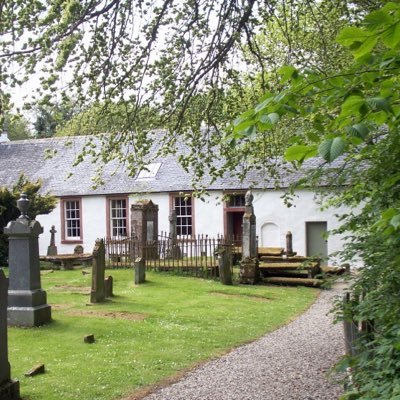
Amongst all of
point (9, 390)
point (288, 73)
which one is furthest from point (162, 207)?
point (288, 73)

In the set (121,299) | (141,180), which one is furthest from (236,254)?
(121,299)

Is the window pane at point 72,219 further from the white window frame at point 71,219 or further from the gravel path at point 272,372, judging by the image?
the gravel path at point 272,372

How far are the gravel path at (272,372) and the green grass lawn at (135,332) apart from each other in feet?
1.30

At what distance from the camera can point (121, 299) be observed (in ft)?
48.4

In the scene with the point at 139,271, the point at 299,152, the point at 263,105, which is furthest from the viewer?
the point at 139,271

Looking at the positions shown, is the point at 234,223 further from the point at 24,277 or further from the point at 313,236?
the point at 24,277

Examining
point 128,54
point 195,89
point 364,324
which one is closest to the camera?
point 364,324

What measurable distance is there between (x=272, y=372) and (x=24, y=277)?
5684mm

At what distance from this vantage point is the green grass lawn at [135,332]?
7977mm

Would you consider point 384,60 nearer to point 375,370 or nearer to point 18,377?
point 375,370

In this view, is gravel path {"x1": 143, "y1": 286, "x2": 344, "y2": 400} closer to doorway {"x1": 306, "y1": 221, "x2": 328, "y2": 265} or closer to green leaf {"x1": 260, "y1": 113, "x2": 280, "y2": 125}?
green leaf {"x1": 260, "y1": 113, "x2": 280, "y2": 125}

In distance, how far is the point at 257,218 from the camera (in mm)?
26359

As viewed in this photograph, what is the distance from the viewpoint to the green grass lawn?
26.2ft

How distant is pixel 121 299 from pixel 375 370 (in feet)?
37.2
